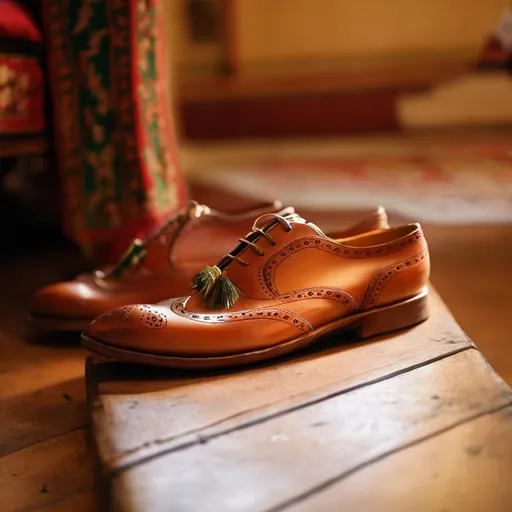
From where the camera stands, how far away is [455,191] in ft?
6.23

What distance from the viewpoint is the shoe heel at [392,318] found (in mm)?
776

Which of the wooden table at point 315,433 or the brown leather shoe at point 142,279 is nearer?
the wooden table at point 315,433

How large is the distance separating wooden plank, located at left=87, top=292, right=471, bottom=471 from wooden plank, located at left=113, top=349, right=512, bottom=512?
17 mm

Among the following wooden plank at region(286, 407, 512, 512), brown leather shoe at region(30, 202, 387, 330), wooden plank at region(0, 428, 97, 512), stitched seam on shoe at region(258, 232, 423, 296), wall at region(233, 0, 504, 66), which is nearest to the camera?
wooden plank at region(286, 407, 512, 512)

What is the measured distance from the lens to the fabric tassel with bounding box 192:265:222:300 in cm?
72

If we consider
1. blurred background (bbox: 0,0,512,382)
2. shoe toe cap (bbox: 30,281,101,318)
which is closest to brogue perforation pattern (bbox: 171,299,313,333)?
shoe toe cap (bbox: 30,281,101,318)

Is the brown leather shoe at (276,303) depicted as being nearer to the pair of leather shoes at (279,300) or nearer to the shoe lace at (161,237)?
the pair of leather shoes at (279,300)

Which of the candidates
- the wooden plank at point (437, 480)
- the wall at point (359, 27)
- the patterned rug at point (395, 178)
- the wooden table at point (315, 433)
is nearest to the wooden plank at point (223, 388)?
the wooden table at point (315, 433)

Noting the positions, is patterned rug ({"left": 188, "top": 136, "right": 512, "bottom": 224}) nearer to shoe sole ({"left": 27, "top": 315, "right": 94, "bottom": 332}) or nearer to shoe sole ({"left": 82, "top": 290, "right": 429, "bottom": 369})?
shoe sole ({"left": 82, "top": 290, "right": 429, "bottom": 369})

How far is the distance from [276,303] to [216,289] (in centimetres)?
7

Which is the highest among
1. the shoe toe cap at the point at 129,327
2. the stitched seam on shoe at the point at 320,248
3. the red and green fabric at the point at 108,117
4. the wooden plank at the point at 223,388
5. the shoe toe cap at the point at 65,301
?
the red and green fabric at the point at 108,117

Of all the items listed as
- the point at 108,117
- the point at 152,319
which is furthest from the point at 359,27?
the point at 152,319

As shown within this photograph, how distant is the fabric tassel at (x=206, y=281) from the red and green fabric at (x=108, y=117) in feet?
1.40

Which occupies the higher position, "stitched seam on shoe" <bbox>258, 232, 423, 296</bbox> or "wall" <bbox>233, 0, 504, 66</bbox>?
"wall" <bbox>233, 0, 504, 66</bbox>
